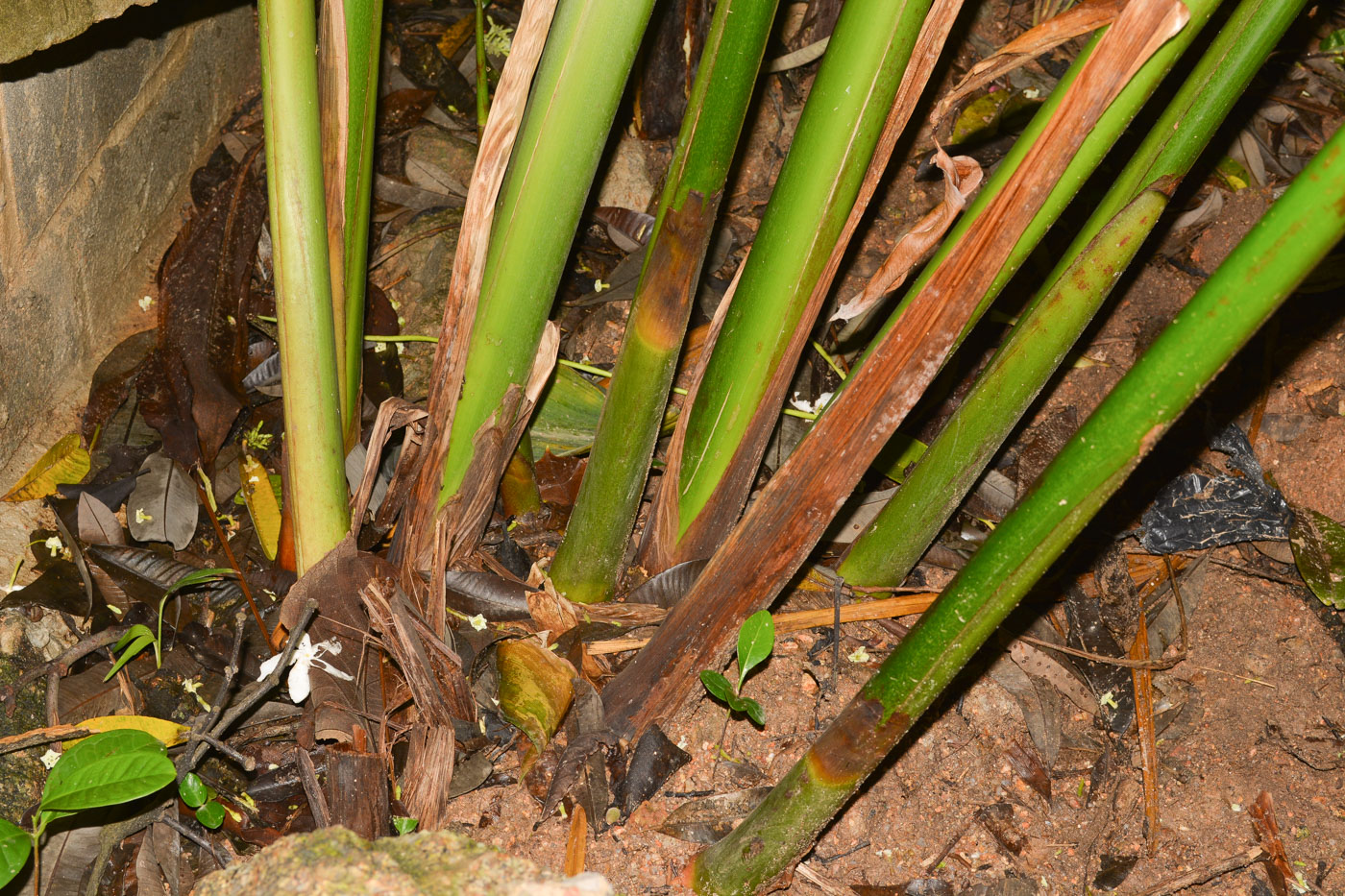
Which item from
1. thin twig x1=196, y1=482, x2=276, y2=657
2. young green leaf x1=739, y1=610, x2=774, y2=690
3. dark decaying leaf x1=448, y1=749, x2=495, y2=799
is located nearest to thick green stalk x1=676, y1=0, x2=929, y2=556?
young green leaf x1=739, y1=610, x2=774, y2=690

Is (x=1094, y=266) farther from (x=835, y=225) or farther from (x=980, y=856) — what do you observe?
(x=980, y=856)

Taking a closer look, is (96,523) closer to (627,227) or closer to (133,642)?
(133,642)

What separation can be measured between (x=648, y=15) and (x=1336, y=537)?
1035 millimetres

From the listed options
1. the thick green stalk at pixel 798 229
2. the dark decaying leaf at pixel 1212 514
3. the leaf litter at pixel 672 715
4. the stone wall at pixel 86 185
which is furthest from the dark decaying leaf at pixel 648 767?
the stone wall at pixel 86 185

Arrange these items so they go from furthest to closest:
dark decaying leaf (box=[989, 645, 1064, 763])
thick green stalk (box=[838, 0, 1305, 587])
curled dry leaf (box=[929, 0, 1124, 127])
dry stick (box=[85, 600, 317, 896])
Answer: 1. dark decaying leaf (box=[989, 645, 1064, 763])
2. dry stick (box=[85, 600, 317, 896])
3. thick green stalk (box=[838, 0, 1305, 587])
4. curled dry leaf (box=[929, 0, 1124, 127])

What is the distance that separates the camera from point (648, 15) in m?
0.71

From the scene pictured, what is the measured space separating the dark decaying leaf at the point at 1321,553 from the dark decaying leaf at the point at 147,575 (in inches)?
49.2

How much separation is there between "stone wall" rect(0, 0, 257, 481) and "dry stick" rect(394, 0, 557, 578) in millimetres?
446

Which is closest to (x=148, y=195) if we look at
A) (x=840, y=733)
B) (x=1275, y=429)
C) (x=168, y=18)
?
(x=168, y=18)

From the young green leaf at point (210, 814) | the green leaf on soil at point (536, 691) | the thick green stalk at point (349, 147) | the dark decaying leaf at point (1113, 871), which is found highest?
the thick green stalk at point (349, 147)

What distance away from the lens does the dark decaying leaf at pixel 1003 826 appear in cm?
94

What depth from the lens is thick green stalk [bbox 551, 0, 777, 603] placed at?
2.33 feet

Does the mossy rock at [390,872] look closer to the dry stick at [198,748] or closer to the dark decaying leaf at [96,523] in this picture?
the dry stick at [198,748]

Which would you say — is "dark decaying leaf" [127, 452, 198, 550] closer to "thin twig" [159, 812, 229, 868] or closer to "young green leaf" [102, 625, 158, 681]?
"young green leaf" [102, 625, 158, 681]
